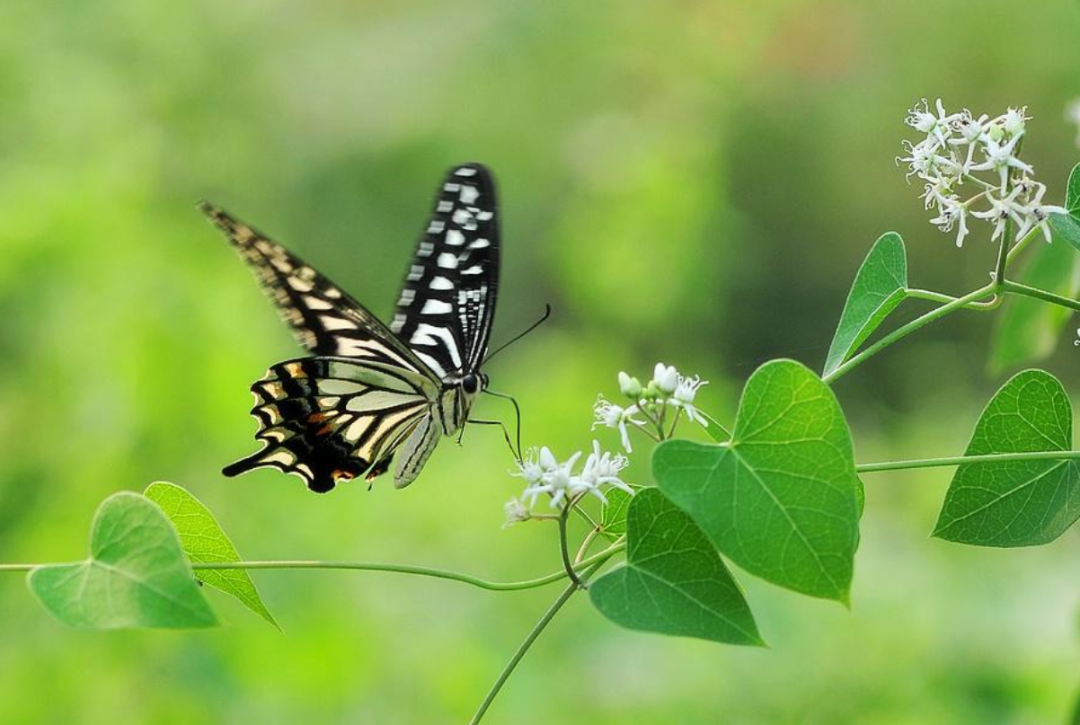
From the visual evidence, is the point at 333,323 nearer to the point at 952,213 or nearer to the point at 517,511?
the point at 517,511

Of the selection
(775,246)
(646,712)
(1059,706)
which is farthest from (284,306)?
(775,246)

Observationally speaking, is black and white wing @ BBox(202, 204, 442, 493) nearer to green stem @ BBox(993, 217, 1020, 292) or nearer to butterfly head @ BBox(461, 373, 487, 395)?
butterfly head @ BBox(461, 373, 487, 395)

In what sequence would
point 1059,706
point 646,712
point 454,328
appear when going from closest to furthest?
point 454,328, point 1059,706, point 646,712

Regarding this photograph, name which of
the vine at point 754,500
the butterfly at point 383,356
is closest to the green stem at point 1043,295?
the vine at point 754,500

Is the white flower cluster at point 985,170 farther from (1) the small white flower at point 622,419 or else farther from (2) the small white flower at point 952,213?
(1) the small white flower at point 622,419

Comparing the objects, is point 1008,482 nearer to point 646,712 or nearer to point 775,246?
point 646,712
